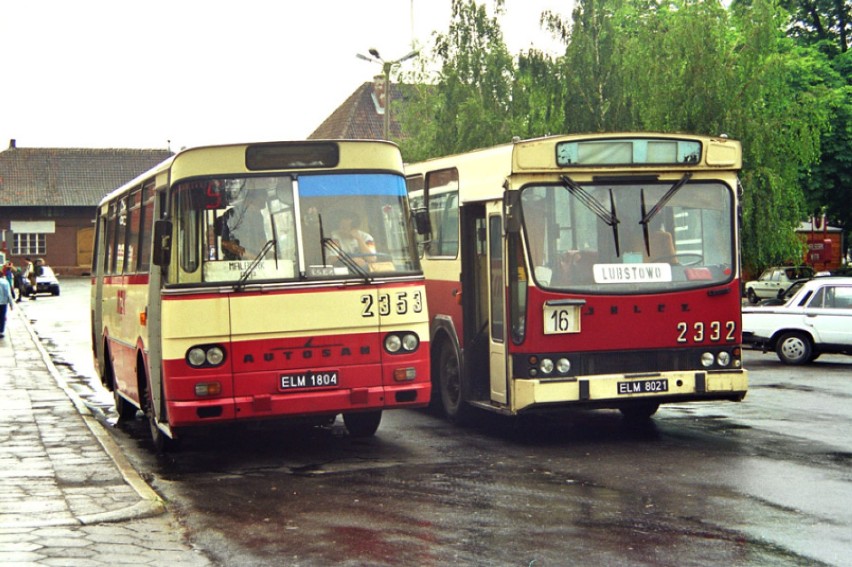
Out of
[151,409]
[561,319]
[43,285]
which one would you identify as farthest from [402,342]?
[43,285]

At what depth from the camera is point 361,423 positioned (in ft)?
44.7

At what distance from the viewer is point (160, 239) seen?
38.2 ft

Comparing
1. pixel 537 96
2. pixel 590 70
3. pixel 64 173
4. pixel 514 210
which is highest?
pixel 64 173

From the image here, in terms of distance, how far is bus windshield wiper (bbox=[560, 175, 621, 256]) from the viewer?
1281 cm

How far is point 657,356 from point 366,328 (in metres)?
2.99

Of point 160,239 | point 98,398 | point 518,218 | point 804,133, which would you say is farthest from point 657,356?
point 804,133

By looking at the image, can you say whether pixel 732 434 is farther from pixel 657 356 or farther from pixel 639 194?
pixel 639 194

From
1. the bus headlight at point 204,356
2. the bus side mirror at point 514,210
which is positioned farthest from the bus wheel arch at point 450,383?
the bus headlight at point 204,356

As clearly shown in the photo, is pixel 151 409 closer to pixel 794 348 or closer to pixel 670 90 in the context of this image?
pixel 794 348

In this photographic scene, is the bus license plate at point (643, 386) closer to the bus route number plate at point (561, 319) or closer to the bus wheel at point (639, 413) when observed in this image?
the bus route number plate at point (561, 319)

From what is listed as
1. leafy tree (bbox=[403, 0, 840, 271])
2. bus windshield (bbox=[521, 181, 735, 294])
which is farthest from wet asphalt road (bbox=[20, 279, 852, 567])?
leafy tree (bbox=[403, 0, 840, 271])

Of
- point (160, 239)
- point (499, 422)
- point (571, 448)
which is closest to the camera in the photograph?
point (160, 239)

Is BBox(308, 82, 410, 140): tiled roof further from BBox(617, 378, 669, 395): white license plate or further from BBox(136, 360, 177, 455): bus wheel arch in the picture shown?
BBox(617, 378, 669, 395): white license plate

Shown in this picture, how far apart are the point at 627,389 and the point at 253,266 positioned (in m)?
3.78
